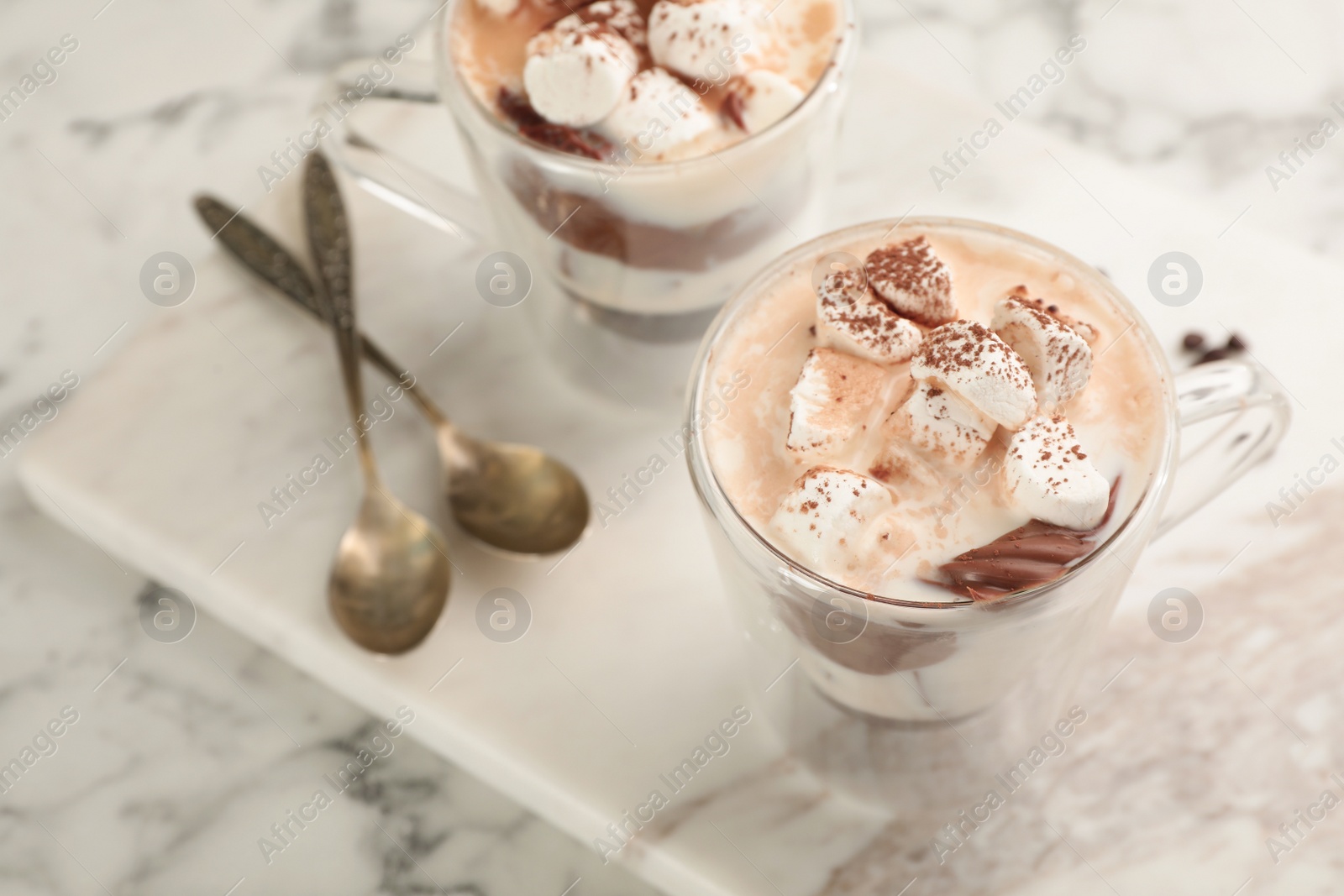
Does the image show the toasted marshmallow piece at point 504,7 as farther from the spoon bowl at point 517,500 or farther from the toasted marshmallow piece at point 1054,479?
the toasted marshmallow piece at point 1054,479

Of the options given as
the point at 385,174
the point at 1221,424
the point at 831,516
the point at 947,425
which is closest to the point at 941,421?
the point at 947,425

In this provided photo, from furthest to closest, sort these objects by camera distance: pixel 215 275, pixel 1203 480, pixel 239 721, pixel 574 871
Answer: pixel 215 275 → pixel 239 721 → pixel 574 871 → pixel 1203 480

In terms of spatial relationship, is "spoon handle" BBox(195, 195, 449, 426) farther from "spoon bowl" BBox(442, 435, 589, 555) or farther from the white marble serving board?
"spoon bowl" BBox(442, 435, 589, 555)

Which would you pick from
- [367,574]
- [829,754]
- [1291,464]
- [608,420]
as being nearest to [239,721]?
[367,574]

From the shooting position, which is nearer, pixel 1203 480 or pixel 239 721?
pixel 1203 480

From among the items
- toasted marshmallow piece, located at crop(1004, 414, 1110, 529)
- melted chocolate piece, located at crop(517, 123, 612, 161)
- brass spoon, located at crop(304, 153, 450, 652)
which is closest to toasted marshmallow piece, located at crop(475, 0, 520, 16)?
melted chocolate piece, located at crop(517, 123, 612, 161)

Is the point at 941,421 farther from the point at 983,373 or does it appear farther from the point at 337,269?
the point at 337,269

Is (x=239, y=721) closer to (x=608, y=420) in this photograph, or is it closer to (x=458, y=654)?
(x=458, y=654)
